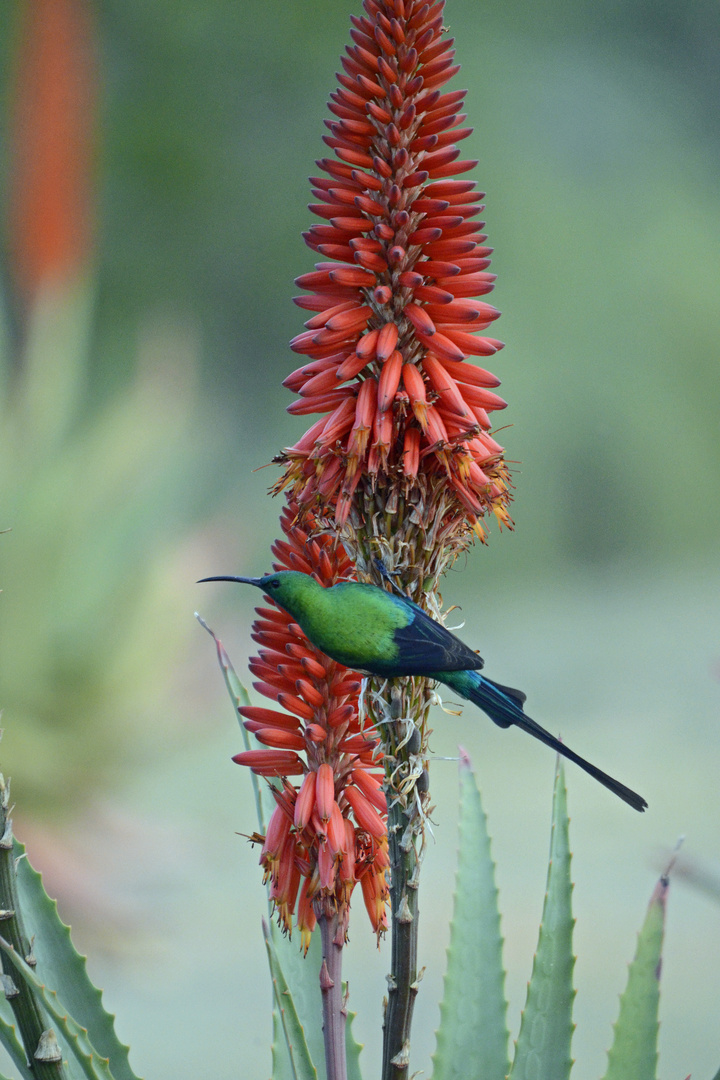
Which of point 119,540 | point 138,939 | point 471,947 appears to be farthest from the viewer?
point 119,540

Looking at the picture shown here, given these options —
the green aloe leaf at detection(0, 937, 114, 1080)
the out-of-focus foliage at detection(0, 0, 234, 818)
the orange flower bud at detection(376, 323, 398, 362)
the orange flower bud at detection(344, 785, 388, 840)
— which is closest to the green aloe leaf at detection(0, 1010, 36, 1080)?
the green aloe leaf at detection(0, 937, 114, 1080)

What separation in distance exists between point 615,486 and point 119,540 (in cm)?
113

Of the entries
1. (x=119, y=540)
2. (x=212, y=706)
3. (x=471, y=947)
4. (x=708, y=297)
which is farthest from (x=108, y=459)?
(x=708, y=297)

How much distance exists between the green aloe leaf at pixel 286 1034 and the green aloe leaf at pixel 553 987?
0.28ft

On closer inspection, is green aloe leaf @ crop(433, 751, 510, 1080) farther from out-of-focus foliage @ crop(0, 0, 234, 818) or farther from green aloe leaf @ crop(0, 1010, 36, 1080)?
out-of-focus foliage @ crop(0, 0, 234, 818)

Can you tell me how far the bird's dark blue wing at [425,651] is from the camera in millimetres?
282

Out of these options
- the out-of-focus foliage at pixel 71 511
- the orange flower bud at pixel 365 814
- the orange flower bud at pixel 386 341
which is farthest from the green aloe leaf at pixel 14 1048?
the out-of-focus foliage at pixel 71 511

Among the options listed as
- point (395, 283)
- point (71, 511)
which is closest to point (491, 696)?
point (395, 283)

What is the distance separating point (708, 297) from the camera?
6.73 feet

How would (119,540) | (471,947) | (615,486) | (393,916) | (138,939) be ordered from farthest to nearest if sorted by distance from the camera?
(615,486)
(119,540)
(138,939)
(471,947)
(393,916)

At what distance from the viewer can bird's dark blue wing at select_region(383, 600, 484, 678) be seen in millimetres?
282

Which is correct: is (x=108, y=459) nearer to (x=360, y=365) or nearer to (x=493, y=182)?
(x=360, y=365)

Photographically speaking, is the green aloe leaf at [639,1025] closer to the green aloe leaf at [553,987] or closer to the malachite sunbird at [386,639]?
the green aloe leaf at [553,987]

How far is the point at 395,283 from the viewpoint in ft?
1.02
